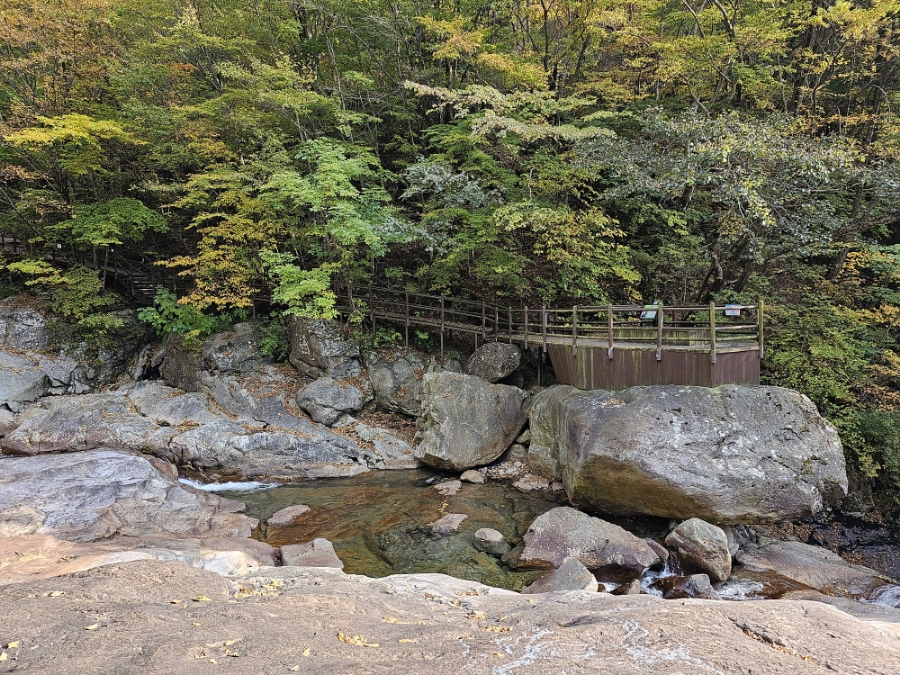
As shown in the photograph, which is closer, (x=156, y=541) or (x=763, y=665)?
(x=763, y=665)

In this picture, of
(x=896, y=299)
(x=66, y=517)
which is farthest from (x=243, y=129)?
(x=896, y=299)

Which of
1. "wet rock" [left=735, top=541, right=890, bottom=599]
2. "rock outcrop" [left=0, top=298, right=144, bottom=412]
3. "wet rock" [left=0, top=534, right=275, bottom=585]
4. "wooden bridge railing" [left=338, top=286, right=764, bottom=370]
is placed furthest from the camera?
"rock outcrop" [left=0, top=298, right=144, bottom=412]

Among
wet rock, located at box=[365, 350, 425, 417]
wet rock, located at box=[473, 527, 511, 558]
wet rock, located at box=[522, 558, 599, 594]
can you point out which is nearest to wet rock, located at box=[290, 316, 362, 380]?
wet rock, located at box=[365, 350, 425, 417]

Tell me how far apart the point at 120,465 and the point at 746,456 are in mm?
12174

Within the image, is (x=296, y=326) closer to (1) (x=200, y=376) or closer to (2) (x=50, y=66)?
(1) (x=200, y=376)

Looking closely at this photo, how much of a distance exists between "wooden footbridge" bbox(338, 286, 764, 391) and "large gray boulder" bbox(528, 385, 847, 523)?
0.52 m

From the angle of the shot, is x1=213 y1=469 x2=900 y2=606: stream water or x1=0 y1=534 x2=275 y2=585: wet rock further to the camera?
x1=213 y1=469 x2=900 y2=606: stream water

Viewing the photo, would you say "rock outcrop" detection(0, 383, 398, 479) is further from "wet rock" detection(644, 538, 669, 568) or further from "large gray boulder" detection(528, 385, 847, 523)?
"wet rock" detection(644, 538, 669, 568)

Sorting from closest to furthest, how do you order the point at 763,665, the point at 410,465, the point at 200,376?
the point at 763,665
the point at 410,465
the point at 200,376

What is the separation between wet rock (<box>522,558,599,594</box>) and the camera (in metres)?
6.48

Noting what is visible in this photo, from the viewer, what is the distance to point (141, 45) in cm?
1492

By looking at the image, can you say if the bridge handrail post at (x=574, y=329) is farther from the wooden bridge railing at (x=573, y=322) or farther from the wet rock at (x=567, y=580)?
the wet rock at (x=567, y=580)

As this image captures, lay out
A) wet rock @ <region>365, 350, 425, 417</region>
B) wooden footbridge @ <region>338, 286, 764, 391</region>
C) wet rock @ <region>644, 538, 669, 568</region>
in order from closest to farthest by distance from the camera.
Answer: wet rock @ <region>644, 538, 669, 568</region>
wooden footbridge @ <region>338, 286, 764, 391</region>
wet rock @ <region>365, 350, 425, 417</region>

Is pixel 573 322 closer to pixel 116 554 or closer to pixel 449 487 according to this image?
pixel 449 487
